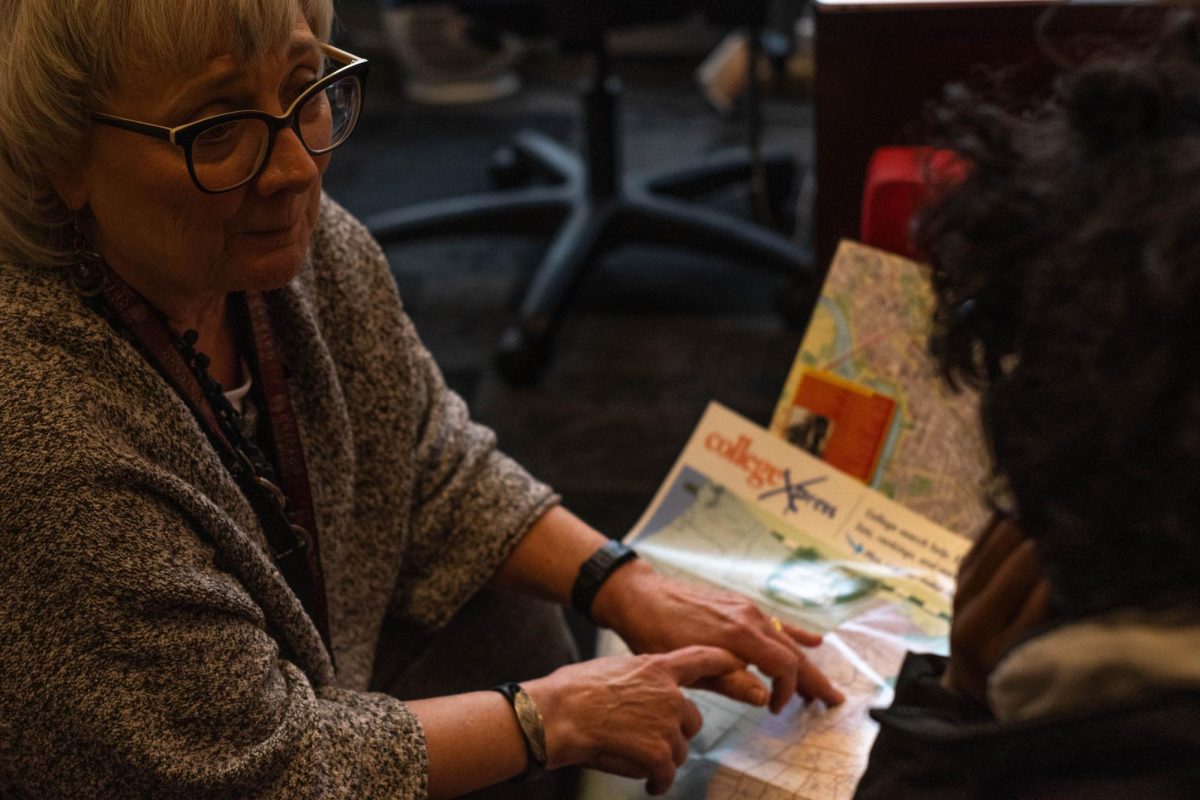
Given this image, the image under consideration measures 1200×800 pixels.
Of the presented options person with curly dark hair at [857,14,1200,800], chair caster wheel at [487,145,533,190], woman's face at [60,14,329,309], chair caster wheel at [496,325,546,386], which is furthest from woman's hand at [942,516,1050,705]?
chair caster wheel at [487,145,533,190]

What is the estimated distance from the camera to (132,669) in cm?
80

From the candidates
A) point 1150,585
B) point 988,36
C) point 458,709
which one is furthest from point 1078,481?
point 988,36

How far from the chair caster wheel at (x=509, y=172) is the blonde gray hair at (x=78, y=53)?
7.10 feet

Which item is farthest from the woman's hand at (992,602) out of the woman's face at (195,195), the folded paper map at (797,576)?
the woman's face at (195,195)

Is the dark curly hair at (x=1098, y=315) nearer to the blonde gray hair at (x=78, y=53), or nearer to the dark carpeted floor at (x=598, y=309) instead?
the blonde gray hair at (x=78, y=53)

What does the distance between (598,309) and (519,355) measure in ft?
1.12

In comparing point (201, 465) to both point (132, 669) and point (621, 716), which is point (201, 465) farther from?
point (621, 716)

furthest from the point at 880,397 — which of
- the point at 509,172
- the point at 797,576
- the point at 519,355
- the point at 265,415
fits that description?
the point at 509,172

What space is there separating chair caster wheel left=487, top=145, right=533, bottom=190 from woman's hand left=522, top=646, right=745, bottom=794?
2.10 metres

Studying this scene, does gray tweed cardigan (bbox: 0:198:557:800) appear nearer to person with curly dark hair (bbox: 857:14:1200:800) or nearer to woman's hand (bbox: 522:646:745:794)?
woman's hand (bbox: 522:646:745:794)

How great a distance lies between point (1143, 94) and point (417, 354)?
28.2 inches

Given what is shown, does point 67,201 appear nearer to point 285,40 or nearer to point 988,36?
point 285,40

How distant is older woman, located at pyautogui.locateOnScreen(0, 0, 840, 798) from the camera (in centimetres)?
79

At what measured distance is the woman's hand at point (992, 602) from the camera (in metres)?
0.68
